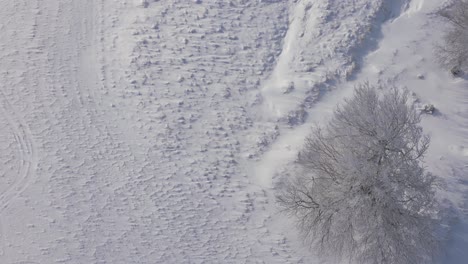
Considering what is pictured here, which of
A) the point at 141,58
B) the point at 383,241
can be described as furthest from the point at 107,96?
the point at 383,241

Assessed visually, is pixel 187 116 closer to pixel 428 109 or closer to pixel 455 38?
pixel 428 109

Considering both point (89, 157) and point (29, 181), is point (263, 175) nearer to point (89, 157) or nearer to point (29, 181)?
point (89, 157)

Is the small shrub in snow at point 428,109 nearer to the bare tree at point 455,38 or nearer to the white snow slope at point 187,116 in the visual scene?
the white snow slope at point 187,116

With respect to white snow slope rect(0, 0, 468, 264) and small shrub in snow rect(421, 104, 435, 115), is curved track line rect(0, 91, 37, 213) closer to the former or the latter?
white snow slope rect(0, 0, 468, 264)

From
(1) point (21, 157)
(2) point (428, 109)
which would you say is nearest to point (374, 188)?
(2) point (428, 109)

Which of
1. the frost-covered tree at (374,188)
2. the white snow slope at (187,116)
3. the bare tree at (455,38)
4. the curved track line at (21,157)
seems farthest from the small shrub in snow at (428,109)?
the curved track line at (21,157)

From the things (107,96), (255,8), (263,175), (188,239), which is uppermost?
(255,8)
